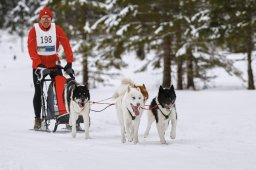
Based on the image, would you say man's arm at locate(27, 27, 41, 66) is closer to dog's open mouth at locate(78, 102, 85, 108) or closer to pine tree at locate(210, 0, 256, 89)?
dog's open mouth at locate(78, 102, 85, 108)

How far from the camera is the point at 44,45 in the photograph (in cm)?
881

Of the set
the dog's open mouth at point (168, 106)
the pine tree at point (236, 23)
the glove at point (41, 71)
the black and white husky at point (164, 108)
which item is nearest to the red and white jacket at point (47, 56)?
the glove at point (41, 71)

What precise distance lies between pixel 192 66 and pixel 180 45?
7.98 ft

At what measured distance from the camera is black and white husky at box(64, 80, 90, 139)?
7.68m

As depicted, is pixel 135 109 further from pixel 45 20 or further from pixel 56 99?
pixel 45 20

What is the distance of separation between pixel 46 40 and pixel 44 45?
106 mm

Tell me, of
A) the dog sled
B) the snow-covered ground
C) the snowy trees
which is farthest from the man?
the snowy trees

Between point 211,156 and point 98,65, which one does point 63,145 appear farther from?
point 98,65

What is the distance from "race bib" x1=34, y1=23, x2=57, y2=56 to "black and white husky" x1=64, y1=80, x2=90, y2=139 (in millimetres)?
974

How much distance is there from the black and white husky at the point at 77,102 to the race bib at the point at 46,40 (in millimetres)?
974

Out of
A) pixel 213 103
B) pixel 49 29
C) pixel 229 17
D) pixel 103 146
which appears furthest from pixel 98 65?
pixel 103 146

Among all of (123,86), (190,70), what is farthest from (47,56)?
(190,70)

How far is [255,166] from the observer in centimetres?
561

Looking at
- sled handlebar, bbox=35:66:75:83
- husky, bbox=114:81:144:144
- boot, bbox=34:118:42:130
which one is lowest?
boot, bbox=34:118:42:130
